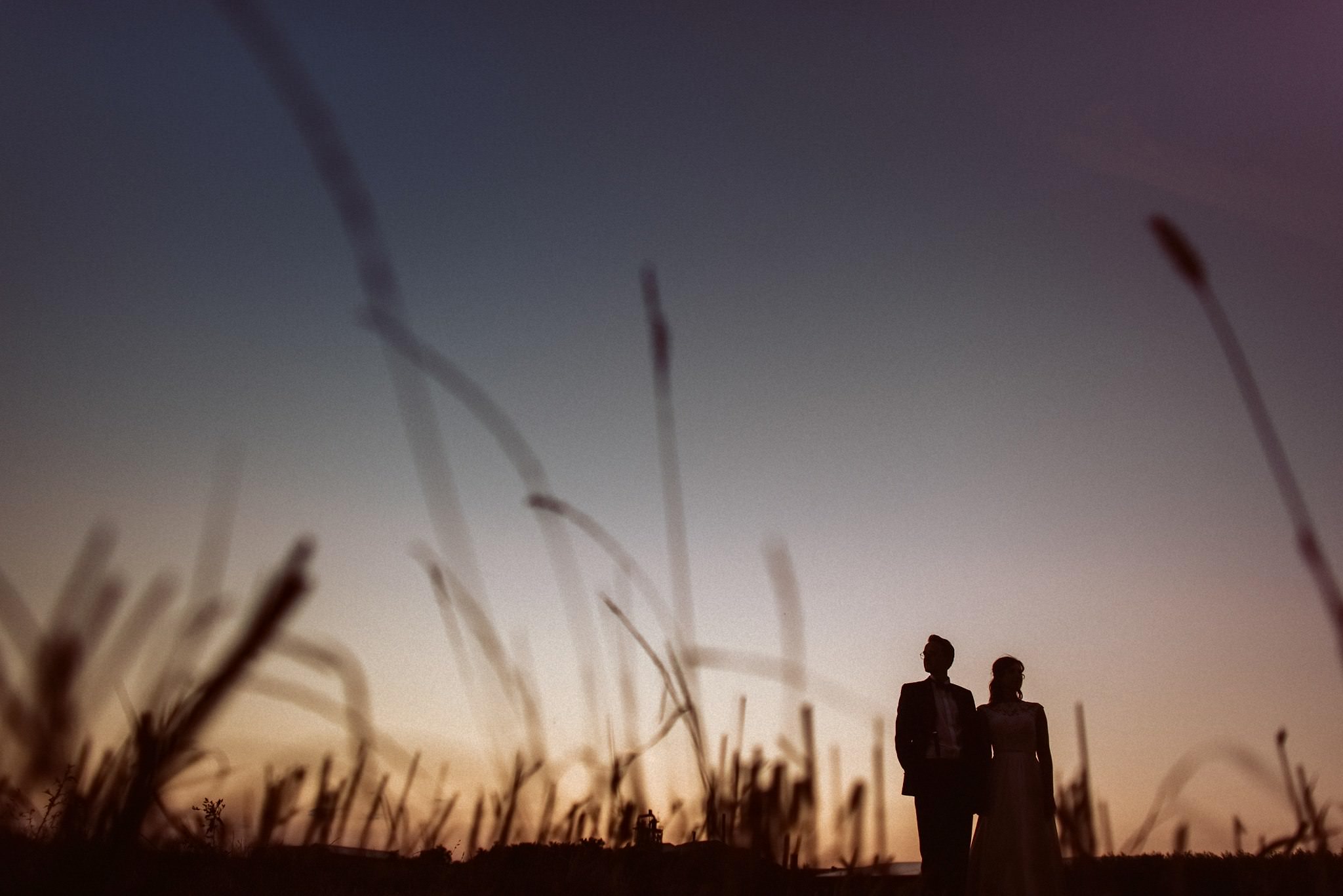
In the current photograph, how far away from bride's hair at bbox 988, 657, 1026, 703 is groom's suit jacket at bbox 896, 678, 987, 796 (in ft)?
1.10

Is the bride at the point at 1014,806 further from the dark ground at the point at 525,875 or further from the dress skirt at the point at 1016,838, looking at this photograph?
the dark ground at the point at 525,875

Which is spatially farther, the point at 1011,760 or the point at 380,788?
the point at 1011,760

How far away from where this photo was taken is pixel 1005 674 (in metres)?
7.05

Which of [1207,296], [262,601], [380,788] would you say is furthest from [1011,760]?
[262,601]

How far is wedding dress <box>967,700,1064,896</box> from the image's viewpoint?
6750 millimetres

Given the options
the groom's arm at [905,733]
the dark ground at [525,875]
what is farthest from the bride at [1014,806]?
the dark ground at [525,875]

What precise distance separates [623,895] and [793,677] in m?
3.49

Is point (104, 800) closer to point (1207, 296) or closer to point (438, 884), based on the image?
point (1207, 296)

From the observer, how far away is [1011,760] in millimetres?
6891

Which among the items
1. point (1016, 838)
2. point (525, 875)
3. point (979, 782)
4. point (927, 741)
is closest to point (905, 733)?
point (927, 741)

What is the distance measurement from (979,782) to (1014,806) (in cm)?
28

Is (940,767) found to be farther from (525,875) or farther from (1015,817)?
(525,875)

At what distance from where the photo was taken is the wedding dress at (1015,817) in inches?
266

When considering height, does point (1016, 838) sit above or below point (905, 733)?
below
